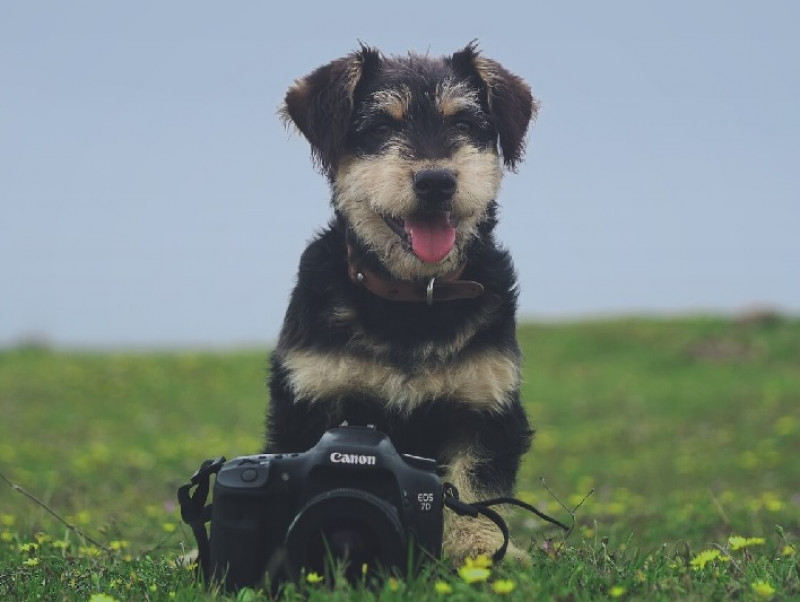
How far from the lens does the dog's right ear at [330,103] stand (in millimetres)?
5359

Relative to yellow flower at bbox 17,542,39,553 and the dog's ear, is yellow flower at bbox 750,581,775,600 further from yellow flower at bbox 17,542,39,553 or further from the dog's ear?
yellow flower at bbox 17,542,39,553

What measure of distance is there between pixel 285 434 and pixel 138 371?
21311 mm

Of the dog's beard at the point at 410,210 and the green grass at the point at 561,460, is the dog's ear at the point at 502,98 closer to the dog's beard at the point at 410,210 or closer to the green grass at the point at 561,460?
the dog's beard at the point at 410,210

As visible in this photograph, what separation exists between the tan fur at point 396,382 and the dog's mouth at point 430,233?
1.86 feet

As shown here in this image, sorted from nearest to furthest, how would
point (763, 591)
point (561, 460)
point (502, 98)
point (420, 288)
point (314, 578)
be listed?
1. point (763, 591)
2. point (314, 578)
3. point (420, 288)
4. point (502, 98)
5. point (561, 460)

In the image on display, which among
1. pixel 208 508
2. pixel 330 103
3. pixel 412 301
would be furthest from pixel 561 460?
pixel 208 508

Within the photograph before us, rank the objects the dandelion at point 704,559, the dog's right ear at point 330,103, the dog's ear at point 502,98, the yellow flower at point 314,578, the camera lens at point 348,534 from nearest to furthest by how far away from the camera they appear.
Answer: the yellow flower at point 314,578
the camera lens at point 348,534
the dandelion at point 704,559
the dog's right ear at point 330,103
the dog's ear at point 502,98

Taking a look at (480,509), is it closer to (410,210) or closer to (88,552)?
(410,210)

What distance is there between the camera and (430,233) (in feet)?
16.6

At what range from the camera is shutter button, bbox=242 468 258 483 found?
4270 mm

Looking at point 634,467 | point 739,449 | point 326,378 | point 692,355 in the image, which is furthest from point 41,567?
point 692,355

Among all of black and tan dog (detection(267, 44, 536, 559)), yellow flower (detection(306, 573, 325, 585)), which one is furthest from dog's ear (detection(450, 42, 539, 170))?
yellow flower (detection(306, 573, 325, 585))

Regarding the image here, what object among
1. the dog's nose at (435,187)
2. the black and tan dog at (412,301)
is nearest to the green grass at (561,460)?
the black and tan dog at (412,301)

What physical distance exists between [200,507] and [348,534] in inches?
41.5
